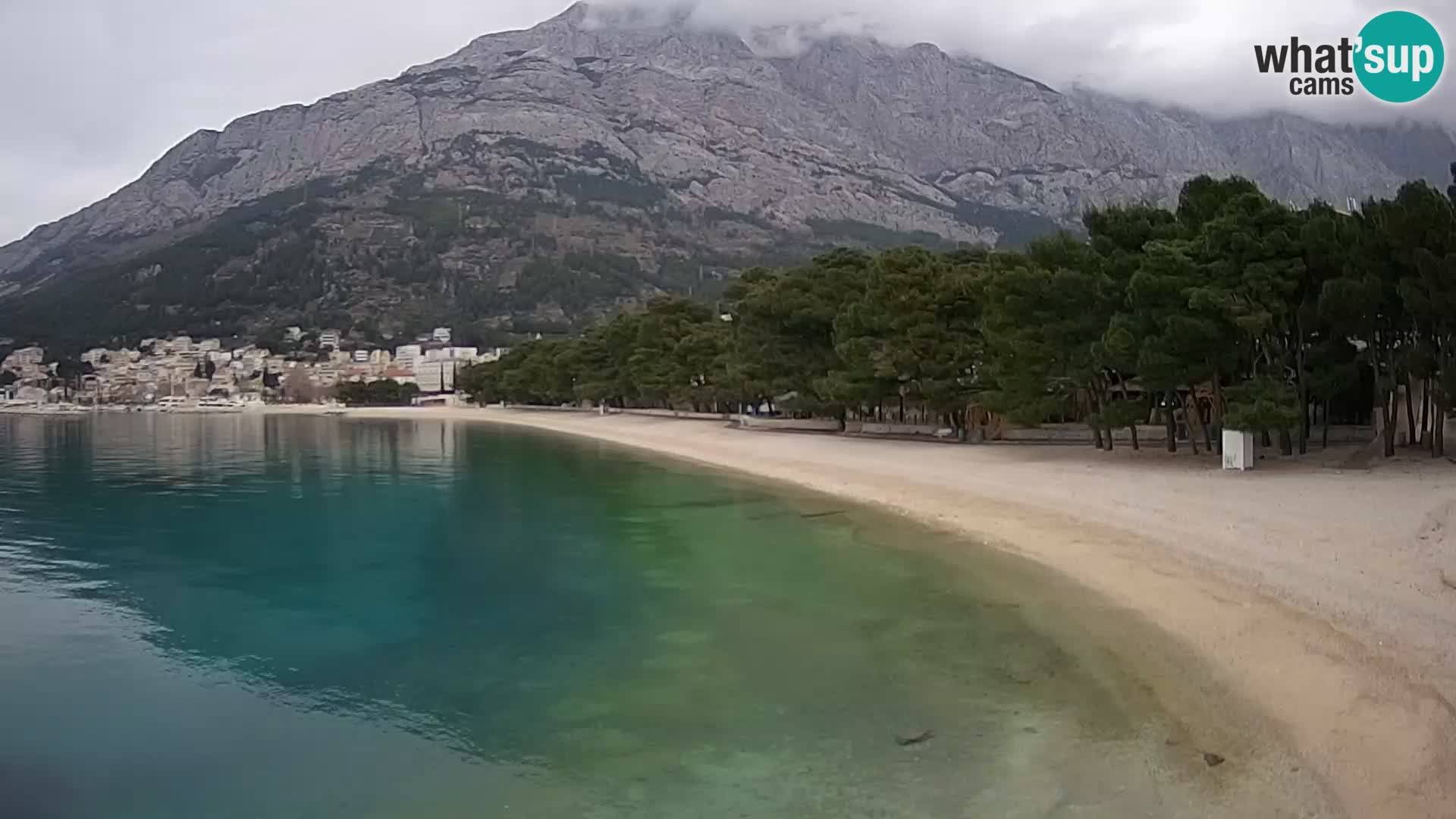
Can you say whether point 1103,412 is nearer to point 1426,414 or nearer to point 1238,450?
point 1238,450

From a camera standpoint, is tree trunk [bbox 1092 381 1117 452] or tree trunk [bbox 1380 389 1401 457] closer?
tree trunk [bbox 1380 389 1401 457]

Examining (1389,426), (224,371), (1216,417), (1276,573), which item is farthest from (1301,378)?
(224,371)

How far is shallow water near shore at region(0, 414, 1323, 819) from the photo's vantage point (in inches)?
312

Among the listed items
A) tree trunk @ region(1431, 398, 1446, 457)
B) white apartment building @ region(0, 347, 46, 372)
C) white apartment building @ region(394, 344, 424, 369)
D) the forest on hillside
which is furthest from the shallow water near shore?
white apartment building @ region(0, 347, 46, 372)

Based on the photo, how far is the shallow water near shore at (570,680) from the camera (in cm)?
793

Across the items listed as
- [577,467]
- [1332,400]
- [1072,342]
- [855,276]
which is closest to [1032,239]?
[1072,342]

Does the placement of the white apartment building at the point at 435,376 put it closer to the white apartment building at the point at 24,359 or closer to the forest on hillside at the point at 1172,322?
the white apartment building at the point at 24,359

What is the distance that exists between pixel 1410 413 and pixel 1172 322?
6.82m

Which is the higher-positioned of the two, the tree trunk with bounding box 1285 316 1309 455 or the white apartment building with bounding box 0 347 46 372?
the white apartment building with bounding box 0 347 46 372

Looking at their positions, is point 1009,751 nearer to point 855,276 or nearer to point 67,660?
point 67,660

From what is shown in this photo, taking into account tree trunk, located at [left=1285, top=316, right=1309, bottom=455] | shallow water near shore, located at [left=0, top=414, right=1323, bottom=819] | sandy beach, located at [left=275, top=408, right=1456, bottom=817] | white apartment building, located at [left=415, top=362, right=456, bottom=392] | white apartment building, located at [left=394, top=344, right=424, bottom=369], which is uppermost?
white apartment building, located at [left=394, top=344, right=424, bottom=369]

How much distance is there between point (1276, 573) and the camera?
522 inches

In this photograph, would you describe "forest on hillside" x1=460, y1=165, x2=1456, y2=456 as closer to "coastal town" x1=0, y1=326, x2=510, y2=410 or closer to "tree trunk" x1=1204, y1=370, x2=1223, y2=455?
"tree trunk" x1=1204, y1=370, x2=1223, y2=455

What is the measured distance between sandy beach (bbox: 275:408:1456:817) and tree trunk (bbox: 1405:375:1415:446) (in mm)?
3042
